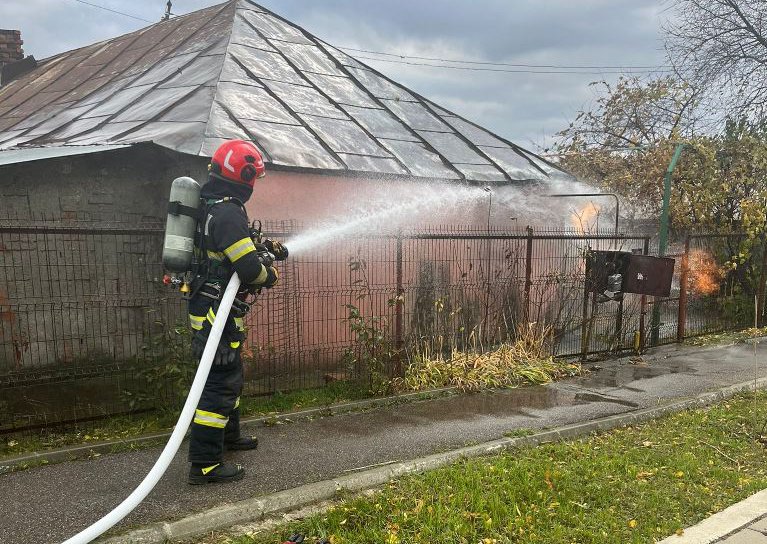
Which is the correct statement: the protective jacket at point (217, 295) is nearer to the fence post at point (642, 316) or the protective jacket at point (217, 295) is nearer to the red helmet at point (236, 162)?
the red helmet at point (236, 162)

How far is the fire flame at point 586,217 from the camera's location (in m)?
11.3

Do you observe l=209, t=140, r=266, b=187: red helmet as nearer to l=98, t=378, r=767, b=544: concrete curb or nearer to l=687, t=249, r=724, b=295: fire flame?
l=98, t=378, r=767, b=544: concrete curb

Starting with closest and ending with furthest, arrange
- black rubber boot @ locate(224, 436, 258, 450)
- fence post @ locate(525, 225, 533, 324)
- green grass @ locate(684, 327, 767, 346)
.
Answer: black rubber boot @ locate(224, 436, 258, 450) < fence post @ locate(525, 225, 533, 324) < green grass @ locate(684, 327, 767, 346)

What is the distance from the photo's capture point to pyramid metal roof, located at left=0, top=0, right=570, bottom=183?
759cm

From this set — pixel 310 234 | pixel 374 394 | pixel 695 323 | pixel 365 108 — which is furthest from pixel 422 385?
pixel 695 323

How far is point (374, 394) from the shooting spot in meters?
6.43

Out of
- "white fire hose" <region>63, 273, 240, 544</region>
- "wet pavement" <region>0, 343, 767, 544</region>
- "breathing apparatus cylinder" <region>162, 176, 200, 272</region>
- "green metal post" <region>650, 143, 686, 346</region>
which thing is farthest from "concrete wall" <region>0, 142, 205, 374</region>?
"green metal post" <region>650, 143, 686, 346</region>

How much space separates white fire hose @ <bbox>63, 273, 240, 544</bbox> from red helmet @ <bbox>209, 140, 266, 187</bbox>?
701 millimetres

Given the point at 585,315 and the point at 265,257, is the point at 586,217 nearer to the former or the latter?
the point at 585,315

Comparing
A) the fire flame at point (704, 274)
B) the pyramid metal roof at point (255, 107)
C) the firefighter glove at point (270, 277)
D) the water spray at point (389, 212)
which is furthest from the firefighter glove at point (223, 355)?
the fire flame at point (704, 274)

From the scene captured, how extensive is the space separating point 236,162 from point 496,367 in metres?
4.46

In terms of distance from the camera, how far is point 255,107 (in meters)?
8.12

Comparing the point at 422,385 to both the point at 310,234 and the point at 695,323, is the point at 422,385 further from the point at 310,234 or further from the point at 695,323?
the point at 695,323

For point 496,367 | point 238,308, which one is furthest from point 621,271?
point 238,308
